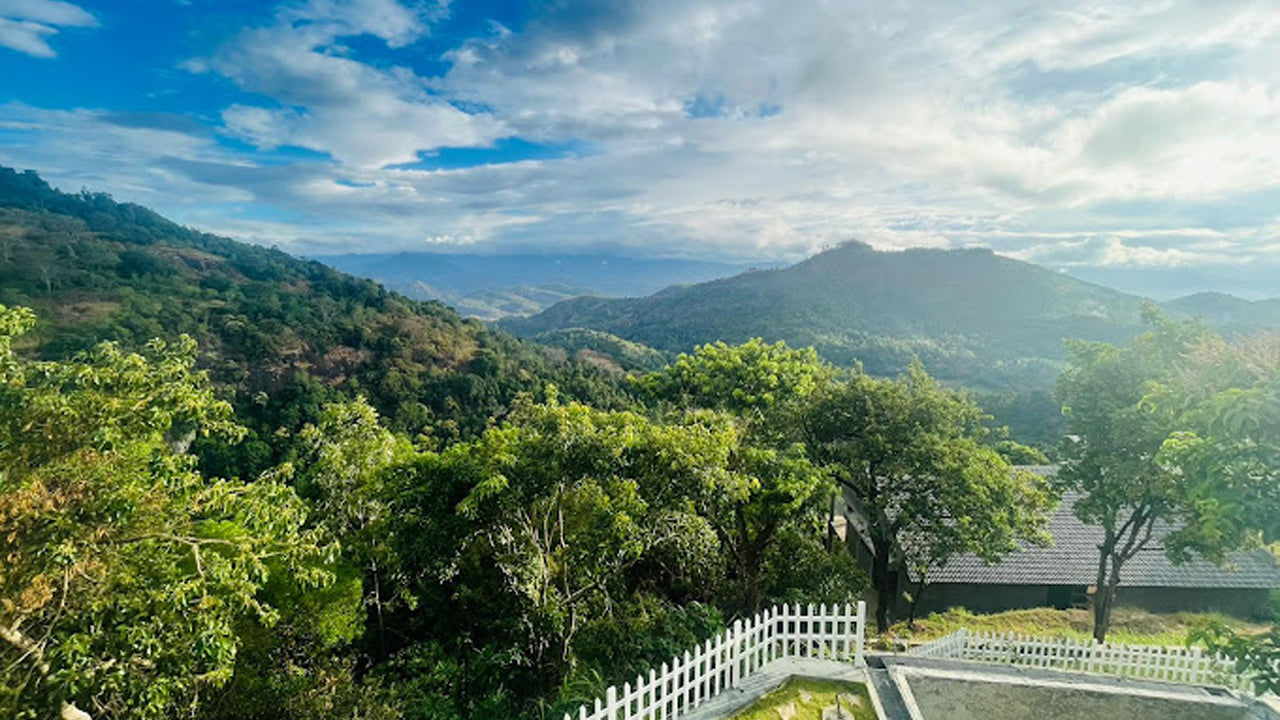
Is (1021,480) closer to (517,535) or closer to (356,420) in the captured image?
(517,535)

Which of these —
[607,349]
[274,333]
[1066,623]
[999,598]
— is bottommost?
[607,349]

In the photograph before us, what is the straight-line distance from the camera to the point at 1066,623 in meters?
17.5

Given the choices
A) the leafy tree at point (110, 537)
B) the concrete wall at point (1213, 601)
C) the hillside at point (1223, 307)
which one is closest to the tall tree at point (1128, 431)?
the concrete wall at point (1213, 601)

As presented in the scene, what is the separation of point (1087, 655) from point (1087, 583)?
25.9ft

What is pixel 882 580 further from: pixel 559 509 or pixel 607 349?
pixel 607 349

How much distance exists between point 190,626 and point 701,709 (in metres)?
A: 5.25

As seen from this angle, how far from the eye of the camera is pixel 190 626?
18.3 feet

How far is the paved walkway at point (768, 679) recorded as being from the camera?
24.0 ft

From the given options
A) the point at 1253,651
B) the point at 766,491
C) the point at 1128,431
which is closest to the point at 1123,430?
the point at 1128,431

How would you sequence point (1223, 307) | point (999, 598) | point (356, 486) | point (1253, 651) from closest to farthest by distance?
point (1253, 651)
point (356, 486)
point (999, 598)
point (1223, 307)

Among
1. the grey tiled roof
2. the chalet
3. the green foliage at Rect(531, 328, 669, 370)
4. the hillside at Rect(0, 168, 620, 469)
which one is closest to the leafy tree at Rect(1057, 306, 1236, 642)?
the grey tiled roof

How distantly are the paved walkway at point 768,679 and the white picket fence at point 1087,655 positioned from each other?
239cm

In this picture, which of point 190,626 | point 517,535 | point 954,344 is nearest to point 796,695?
point 517,535

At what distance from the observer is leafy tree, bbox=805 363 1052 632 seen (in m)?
11.4
